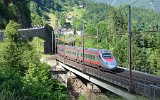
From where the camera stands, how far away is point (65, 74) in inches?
2724

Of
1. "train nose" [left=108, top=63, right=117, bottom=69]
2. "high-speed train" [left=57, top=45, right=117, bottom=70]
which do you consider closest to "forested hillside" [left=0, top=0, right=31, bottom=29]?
"high-speed train" [left=57, top=45, right=117, bottom=70]

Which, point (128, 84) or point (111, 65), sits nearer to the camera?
point (128, 84)

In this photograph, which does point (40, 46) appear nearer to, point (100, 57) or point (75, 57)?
point (75, 57)

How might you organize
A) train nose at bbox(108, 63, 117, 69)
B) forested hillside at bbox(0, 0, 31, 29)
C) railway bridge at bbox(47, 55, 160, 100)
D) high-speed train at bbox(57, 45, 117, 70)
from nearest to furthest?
railway bridge at bbox(47, 55, 160, 100) < train nose at bbox(108, 63, 117, 69) < high-speed train at bbox(57, 45, 117, 70) < forested hillside at bbox(0, 0, 31, 29)

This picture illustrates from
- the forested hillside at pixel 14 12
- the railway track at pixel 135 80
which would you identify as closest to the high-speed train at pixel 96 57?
the railway track at pixel 135 80

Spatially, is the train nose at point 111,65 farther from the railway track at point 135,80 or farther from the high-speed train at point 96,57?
the railway track at point 135,80

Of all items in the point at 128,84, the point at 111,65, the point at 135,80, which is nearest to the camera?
the point at 128,84

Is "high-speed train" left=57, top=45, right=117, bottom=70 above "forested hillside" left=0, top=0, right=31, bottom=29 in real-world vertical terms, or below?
below

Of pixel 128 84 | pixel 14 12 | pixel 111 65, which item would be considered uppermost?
pixel 14 12

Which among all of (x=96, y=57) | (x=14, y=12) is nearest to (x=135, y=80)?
(x=96, y=57)

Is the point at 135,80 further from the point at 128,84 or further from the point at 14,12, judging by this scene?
the point at 14,12

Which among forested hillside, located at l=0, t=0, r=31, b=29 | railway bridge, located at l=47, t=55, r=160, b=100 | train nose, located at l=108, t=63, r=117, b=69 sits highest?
forested hillside, located at l=0, t=0, r=31, b=29

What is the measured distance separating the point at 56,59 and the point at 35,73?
37598mm

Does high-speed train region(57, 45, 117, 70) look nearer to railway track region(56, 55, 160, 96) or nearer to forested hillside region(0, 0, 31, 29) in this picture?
railway track region(56, 55, 160, 96)
